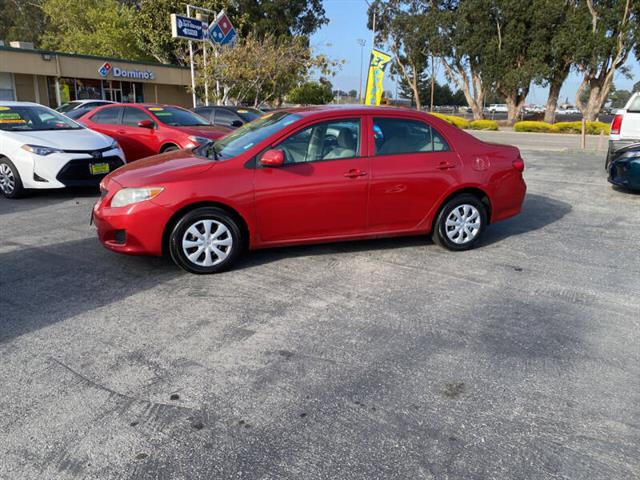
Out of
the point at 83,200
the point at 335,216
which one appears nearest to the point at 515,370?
the point at 335,216

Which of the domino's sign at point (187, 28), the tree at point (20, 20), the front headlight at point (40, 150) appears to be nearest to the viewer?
the front headlight at point (40, 150)

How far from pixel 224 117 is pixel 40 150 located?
663cm

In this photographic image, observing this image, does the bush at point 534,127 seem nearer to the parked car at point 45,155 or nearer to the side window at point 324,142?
the parked car at point 45,155

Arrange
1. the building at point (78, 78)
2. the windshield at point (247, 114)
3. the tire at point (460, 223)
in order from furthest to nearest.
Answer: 1. the building at point (78, 78)
2. the windshield at point (247, 114)
3. the tire at point (460, 223)

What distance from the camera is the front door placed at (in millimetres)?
5141

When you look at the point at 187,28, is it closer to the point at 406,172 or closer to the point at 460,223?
the point at 406,172

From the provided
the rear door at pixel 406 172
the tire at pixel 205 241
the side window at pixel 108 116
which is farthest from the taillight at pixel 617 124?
the side window at pixel 108 116

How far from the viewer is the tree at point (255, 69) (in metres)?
21.4

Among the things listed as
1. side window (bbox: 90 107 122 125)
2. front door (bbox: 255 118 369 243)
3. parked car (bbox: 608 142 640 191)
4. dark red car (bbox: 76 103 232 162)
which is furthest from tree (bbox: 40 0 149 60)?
front door (bbox: 255 118 369 243)

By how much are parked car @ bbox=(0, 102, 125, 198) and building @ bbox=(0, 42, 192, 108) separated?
22941mm

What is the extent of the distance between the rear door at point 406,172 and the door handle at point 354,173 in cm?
12

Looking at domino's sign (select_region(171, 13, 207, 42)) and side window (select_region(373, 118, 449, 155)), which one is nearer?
side window (select_region(373, 118, 449, 155))

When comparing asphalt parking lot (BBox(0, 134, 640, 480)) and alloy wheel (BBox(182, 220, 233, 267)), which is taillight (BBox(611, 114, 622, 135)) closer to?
asphalt parking lot (BBox(0, 134, 640, 480))

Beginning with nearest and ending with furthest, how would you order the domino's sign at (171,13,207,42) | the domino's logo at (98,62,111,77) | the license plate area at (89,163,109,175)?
the license plate area at (89,163,109,175), the domino's sign at (171,13,207,42), the domino's logo at (98,62,111,77)
